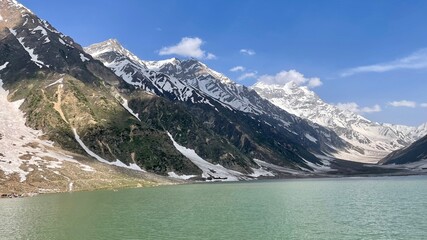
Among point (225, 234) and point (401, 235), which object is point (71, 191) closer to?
point (225, 234)

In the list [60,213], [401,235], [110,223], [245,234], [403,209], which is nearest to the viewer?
[401,235]

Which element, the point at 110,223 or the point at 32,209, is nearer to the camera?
the point at 110,223

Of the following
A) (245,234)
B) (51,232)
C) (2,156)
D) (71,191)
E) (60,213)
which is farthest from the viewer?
(2,156)

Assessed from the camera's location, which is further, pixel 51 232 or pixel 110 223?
pixel 110 223

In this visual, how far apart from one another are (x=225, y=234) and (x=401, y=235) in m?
24.0

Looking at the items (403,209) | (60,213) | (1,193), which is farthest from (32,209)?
(403,209)

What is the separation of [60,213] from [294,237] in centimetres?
5373

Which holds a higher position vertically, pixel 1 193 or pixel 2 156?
pixel 2 156

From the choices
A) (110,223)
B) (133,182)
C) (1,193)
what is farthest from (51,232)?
(133,182)

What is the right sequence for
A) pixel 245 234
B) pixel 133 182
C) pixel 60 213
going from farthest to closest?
1. pixel 133 182
2. pixel 60 213
3. pixel 245 234

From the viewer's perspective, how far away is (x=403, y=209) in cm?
8231

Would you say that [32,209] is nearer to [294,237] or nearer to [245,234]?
[245,234]

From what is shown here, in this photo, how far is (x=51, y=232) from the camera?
65250 millimetres

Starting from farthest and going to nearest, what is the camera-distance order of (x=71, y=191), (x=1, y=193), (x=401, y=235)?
(x=71, y=191) < (x=1, y=193) < (x=401, y=235)
